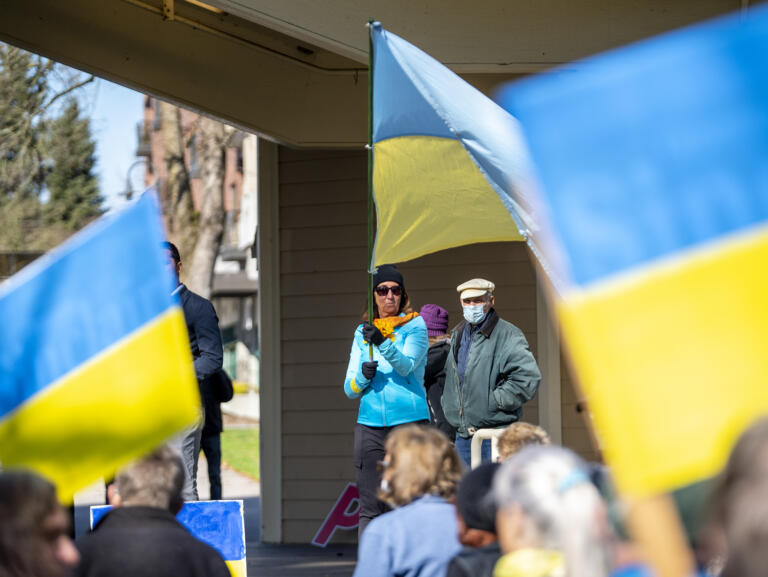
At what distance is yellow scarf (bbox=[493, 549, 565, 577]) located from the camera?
246 cm

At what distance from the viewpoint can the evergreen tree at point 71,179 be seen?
77.7 feet

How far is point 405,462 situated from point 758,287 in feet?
5.71

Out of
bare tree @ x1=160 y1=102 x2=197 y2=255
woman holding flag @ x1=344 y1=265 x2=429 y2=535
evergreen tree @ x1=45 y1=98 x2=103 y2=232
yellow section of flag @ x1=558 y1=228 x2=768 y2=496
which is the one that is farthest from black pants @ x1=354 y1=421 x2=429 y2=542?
evergreen tree @ x1=45 y1=98 x2=103 y2=232

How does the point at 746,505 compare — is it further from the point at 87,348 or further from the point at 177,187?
the point at 177,187

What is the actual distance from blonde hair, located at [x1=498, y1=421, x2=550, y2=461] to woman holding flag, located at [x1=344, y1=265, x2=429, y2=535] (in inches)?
77.1

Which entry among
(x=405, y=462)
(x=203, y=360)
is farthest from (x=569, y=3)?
(x=405, y=462)

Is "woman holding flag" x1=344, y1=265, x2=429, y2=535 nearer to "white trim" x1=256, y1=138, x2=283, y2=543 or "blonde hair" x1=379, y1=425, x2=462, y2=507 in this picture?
"blonde hair" x1=379, y1=425, x2=462, y2=507

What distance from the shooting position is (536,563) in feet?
8.10

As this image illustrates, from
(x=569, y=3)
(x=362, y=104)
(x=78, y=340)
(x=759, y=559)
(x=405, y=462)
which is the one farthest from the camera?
(x=362, y=104)

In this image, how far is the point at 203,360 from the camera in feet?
21.8

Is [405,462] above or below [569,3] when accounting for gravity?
below

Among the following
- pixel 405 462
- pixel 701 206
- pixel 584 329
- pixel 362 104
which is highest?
pixel 362 104

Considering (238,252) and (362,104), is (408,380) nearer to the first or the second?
(362,104)

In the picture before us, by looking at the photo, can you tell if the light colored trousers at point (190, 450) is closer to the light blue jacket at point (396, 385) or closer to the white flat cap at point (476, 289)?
the light blue jacket at point (396, 385)
